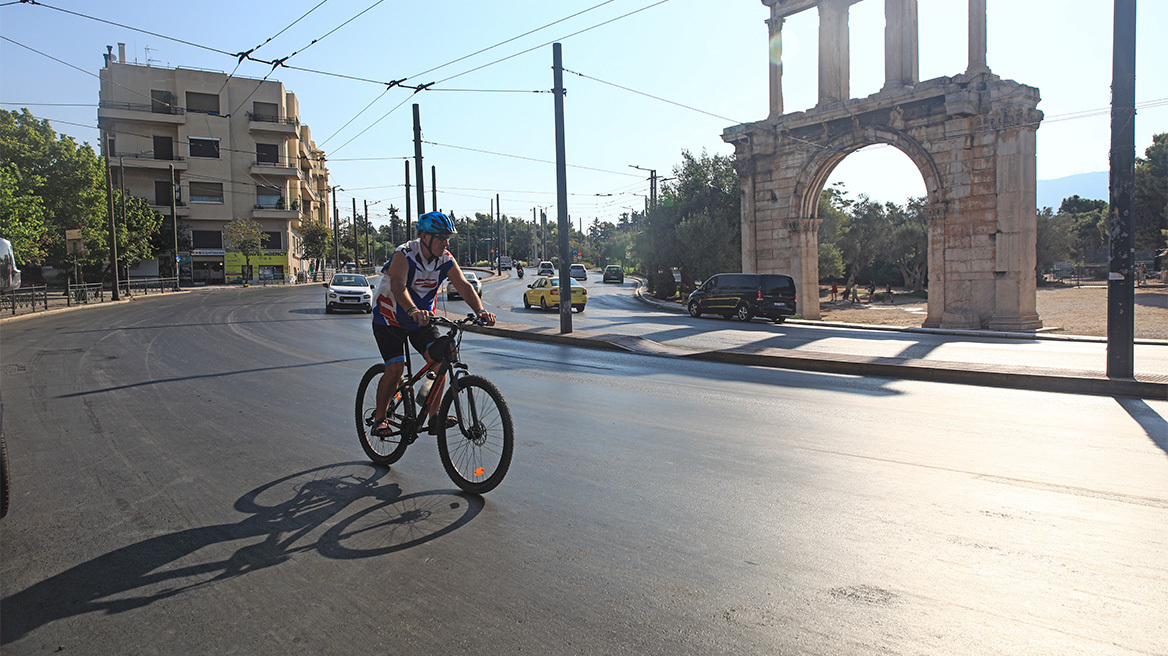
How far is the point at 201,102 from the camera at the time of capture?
65.2 meters

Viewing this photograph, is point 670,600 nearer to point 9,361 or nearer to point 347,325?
point 9,361

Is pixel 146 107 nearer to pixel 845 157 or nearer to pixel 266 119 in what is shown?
pixel 266 119

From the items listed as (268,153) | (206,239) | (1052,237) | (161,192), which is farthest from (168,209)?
(1052,237)

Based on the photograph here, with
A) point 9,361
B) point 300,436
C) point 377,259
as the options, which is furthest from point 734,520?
point 377,259

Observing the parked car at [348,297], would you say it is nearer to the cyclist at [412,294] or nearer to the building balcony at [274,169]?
the cyclist at [412,294]

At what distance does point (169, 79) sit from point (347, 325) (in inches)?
2202

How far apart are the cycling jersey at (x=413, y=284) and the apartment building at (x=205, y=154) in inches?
2499

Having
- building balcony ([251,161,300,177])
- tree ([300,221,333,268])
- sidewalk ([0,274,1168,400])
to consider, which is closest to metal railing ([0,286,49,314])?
sidewalk ([0,274,1168,400])

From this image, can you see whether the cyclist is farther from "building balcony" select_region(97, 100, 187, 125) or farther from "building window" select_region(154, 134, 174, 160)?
"building window" select_region(154, 134, 174, 160)

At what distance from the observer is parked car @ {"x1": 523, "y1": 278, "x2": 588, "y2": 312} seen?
105 ft

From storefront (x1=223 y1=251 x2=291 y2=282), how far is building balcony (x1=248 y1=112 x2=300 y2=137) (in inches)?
A: 436

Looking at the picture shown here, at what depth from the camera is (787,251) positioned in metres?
32.1

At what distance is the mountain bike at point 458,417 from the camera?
4.89m

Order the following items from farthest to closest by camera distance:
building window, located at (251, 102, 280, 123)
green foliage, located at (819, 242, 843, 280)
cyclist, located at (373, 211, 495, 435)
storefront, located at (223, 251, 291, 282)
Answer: building window, located at (251, 102, 280, 123), storefront, located at (223, 251, 291, 282), green foliage, located at (819, 242, 843, 280), cyclist, located at (373, 211, 495, 435)
